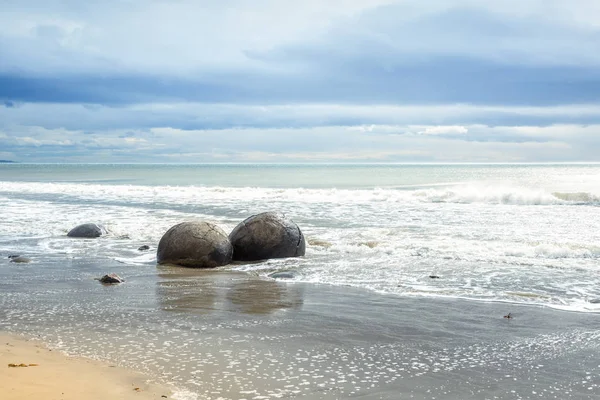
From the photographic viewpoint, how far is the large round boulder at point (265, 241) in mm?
11953

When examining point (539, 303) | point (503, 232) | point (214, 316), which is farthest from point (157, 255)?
point (503, 232)

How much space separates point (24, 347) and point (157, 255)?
6112 millimetres

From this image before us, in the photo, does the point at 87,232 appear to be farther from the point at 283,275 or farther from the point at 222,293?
the point at 222,293

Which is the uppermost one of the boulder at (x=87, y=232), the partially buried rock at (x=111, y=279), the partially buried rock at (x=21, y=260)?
the boulder at (x=87, y=232)

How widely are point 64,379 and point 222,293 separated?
394cm

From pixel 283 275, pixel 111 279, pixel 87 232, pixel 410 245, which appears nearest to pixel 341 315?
pixel 283 275

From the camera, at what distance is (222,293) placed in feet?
28.2

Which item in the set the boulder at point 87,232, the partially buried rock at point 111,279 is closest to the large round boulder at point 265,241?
the partially buried rock at point 111,279

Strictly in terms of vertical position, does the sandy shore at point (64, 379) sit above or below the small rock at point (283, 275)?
above

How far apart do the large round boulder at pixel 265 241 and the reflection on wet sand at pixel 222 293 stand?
4.34ft

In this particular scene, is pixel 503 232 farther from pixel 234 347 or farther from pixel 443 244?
pixel 234 347

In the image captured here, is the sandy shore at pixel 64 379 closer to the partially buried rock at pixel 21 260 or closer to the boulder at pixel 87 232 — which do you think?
the partially buried rock at pixel 21 260

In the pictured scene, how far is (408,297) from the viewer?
327 inches

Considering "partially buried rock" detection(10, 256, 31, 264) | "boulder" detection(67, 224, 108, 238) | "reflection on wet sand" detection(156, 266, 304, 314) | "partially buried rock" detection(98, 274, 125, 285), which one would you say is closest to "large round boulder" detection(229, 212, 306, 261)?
"reflection on wet sand" detection(156, 266, 304, 314)
